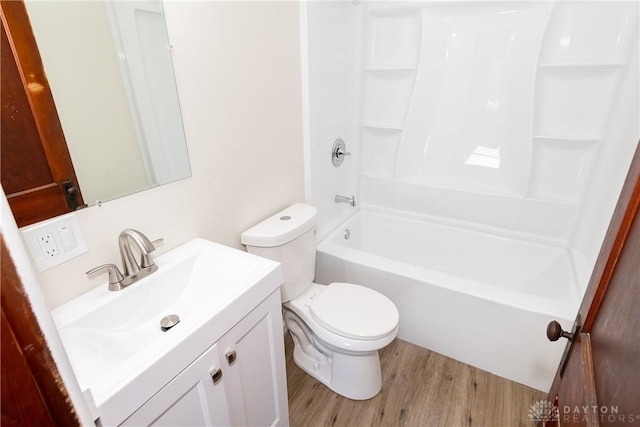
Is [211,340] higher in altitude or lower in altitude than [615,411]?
lower

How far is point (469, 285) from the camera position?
1.72m

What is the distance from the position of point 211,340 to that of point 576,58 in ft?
7.31

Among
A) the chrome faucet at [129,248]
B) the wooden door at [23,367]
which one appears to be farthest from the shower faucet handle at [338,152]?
the wooden door at [23,367]

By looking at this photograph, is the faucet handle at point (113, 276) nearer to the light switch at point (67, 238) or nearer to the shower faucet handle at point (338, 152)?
the light switch at point (67, 238)

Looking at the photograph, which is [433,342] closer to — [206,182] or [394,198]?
[394,198]

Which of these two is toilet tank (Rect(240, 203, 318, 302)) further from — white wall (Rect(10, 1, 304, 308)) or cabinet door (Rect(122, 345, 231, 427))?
cabinet door (Rect(122, 345, 231, 427))

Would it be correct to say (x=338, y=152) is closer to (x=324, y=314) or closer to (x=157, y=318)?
(x=324, y=314)

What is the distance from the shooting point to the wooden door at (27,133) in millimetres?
778

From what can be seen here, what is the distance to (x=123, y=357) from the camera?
93 centimetres

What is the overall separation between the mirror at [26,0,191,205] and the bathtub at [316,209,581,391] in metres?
1.15

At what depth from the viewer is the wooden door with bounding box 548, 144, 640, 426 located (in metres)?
0.48

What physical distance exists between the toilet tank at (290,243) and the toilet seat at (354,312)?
0.44ft

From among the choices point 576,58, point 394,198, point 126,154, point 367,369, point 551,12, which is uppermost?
point 551,12

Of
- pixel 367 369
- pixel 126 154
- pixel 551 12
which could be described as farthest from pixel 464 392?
pixel 551 12
